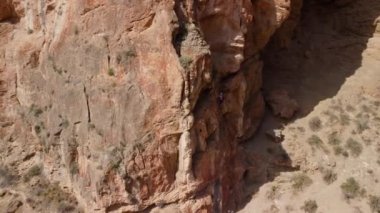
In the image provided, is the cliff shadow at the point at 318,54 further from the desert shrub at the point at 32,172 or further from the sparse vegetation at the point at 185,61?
the desert shrub at the point at 32,172

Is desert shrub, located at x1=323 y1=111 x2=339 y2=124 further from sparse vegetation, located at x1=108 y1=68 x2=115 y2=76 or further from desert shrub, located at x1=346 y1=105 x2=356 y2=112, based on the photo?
sparse vegetation, located at x1=108 y1=68 x2=115 y2=76

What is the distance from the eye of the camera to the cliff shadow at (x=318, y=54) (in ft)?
55.7

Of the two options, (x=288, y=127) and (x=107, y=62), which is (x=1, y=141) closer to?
(x=107, y=62)

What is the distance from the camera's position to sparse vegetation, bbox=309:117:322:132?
15905 mm

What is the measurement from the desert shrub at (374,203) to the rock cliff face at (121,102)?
4225 mm

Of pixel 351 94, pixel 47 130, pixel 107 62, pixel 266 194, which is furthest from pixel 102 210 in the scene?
pixel 351 94

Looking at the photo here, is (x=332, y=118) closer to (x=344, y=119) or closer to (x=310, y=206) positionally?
(x=344, y=119)

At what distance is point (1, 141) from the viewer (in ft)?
45.8

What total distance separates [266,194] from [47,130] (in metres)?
7.14

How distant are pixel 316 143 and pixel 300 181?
5.25 feet

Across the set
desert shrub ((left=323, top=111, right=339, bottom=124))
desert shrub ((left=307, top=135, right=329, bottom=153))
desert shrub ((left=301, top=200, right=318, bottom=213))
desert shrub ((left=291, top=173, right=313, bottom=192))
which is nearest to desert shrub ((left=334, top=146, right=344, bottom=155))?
desert shrub ((left=307, top=135, right=329, bottom=153))

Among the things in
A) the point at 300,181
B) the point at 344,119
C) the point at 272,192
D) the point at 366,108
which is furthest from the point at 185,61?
the point at 366,108

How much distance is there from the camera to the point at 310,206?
46.1 feet

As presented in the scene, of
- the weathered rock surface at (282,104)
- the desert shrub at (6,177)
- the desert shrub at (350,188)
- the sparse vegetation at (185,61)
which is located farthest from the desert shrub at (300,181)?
the desert shrub at (6,177)
